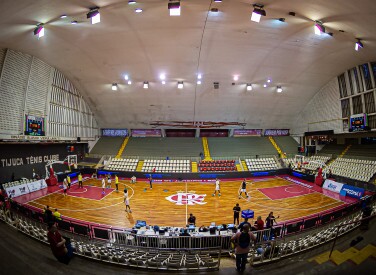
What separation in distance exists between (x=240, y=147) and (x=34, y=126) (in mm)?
24191

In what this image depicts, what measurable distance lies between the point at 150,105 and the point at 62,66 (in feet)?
31.8

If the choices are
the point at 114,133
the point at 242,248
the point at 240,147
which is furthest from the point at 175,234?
the point at 114,133

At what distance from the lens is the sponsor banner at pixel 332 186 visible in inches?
595

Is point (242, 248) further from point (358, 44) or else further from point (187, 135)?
point (187, 135)

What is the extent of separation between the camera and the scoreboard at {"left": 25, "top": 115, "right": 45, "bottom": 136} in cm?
1616

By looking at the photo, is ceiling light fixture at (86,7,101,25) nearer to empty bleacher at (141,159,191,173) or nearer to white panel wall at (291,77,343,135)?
empty bleacher at (141,159,191,173)

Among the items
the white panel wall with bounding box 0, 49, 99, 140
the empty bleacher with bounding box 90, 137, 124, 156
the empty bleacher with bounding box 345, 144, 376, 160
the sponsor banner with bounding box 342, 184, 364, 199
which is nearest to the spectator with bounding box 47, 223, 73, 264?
the white panel wall with bounding box 0, 49, 99, 140

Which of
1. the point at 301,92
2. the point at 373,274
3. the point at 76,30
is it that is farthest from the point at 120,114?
the point at 373,274

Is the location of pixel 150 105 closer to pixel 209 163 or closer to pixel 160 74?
pixel 160 74

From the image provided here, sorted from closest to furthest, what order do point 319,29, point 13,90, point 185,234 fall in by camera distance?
point 185,234
point 319,29
point 13,90

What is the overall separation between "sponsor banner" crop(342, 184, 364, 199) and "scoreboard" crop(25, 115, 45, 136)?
92.0ft

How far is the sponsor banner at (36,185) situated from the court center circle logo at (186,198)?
1190 cm

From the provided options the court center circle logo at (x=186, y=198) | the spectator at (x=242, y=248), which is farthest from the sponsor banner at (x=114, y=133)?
the spectator at (x=242, y=248)

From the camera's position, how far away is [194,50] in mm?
14578
